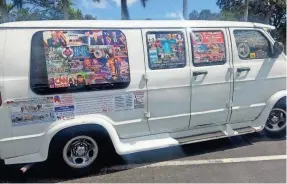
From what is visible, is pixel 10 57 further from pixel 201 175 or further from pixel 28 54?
pixel 201 175

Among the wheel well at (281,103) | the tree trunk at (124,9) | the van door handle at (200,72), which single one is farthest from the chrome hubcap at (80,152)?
the tree trunk at (124,9)

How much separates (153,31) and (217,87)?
122 cm

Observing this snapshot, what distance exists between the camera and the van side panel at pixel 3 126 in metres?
3.50

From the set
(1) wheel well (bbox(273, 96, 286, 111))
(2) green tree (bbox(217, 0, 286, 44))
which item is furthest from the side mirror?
(2) green tree (bbox(217, 0, 286, 44))

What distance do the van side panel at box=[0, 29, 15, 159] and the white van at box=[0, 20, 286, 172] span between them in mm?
10

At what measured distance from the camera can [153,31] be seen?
4.20 meters

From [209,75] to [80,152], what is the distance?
2018 millimetres

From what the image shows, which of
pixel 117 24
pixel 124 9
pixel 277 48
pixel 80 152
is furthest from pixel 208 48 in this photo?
pixel 124 9

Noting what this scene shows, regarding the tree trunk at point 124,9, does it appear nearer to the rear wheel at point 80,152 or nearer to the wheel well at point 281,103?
the wheel well at point 281,103

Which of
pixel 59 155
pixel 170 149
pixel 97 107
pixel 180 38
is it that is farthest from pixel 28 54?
pixel 170 149

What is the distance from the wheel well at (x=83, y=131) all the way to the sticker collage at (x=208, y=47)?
1569 millimetres

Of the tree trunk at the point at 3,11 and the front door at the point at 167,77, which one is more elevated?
the tree trunk at the point at 3,11

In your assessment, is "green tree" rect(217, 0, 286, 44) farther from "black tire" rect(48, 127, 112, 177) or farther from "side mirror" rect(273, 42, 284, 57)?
"black tire" rect(48, 127, 112, 177)

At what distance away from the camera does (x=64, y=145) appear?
3865 mm
